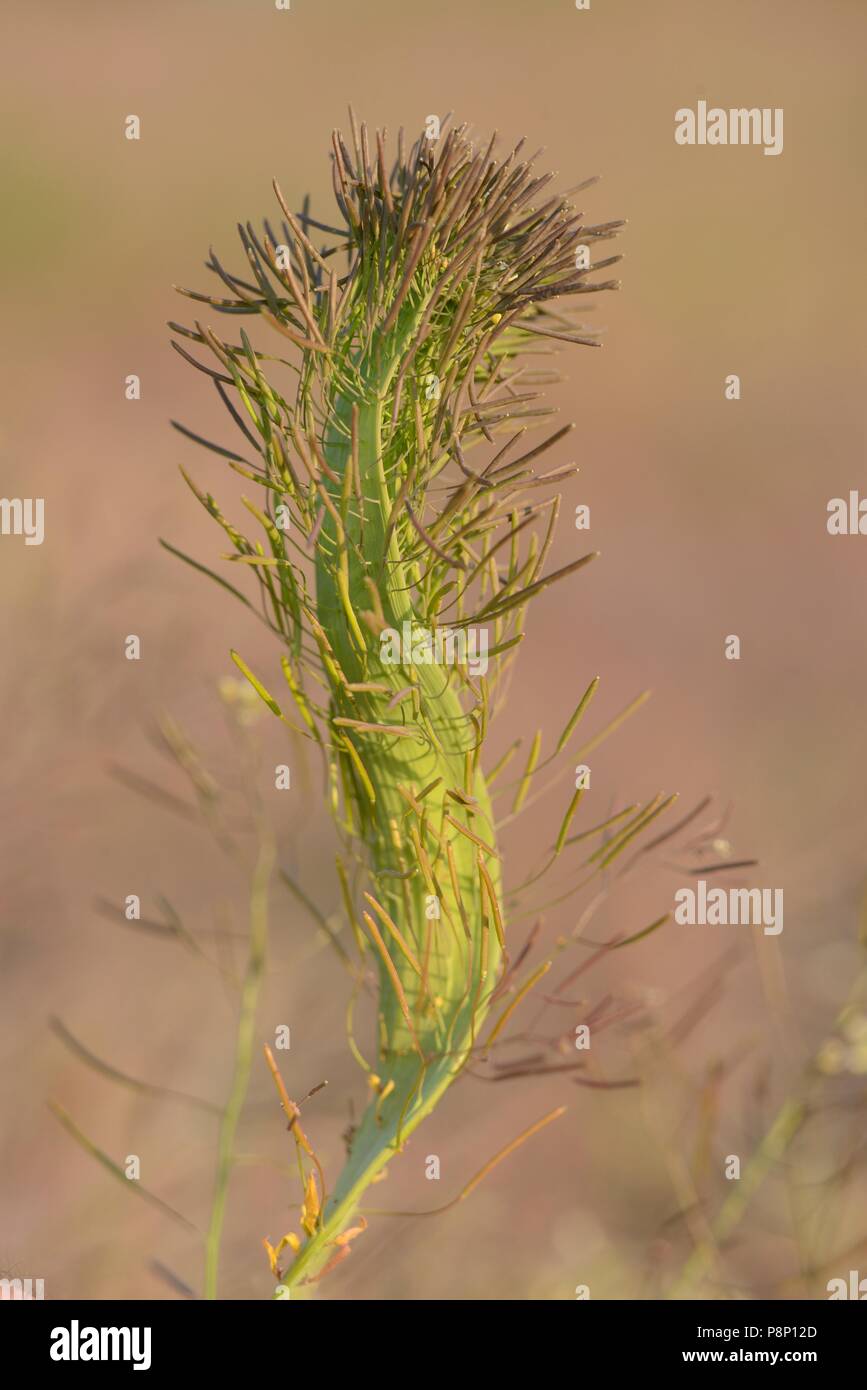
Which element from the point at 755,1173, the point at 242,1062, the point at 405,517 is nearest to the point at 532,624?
the point at 755,1173

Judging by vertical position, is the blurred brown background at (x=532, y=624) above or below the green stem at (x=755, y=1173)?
above

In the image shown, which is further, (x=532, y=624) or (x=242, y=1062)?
(x=532, y=624)

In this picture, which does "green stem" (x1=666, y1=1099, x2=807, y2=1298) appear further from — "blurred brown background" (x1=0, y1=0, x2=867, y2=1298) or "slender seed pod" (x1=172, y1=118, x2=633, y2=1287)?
"slender seed pod" (x1=172, y1=118, x2=633, y2=1287)

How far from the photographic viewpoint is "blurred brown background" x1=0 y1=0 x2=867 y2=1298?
1.63m

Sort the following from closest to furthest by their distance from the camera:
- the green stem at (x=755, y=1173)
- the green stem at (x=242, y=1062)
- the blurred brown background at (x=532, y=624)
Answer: the green stem at (x=242, y=1062) < the green stem at (x=755, y=1173) < the blurred brown background at (x=532, y=624)

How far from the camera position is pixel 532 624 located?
2703 mm

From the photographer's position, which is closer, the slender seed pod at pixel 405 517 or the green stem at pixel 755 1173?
the slender seed pod at pixel 405 517

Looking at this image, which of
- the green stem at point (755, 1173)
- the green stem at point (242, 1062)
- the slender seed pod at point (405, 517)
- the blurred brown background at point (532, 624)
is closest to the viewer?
the slender seed pod at point (405, 517)

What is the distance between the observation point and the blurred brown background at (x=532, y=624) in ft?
5.33

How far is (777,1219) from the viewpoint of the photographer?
1.76m

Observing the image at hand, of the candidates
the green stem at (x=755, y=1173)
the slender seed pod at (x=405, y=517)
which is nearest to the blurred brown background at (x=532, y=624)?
the green stem at (x=755, y=1173)

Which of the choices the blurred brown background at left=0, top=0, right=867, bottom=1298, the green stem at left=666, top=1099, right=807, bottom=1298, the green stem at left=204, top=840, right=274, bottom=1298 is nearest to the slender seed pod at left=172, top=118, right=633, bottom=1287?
the green stem at left=204, top=840, right=274, bottom=1298

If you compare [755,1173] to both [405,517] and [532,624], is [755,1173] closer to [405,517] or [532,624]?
[405,517]

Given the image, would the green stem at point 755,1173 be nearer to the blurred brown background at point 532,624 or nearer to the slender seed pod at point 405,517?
the blurred brown background at point 532,624
